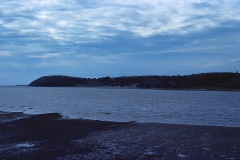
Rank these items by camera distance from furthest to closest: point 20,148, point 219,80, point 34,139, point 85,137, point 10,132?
point 219,80, point 10,132, point 85,137, point 34,139, point 20,148

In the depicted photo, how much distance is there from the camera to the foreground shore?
16.2 m

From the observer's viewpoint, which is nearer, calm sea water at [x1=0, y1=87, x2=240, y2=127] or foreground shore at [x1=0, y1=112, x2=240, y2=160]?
foreground shore at [x1=0, y1=112, x2=240, y2=160]

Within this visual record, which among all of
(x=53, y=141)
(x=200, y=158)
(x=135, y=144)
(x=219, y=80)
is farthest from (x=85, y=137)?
(x=219, y=80)

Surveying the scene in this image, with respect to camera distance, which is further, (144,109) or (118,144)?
(144,109)

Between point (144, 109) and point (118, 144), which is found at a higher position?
point (118, 144)

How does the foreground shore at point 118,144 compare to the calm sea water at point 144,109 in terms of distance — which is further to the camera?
the calm sea water at point 144,109

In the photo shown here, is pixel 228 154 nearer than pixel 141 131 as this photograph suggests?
Yes

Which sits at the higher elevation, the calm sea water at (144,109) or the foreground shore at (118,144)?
the foreground shore at (118,144)

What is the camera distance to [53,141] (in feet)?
66.5

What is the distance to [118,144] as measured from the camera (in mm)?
19375

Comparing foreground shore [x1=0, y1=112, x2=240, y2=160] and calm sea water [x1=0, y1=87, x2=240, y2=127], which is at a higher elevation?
foreground shore [x1=0, y1=112, x2=240, y2=160]

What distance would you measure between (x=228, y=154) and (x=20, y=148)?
1194cm

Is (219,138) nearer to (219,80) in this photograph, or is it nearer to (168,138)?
(168,138)

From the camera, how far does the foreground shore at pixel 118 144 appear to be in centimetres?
1619
